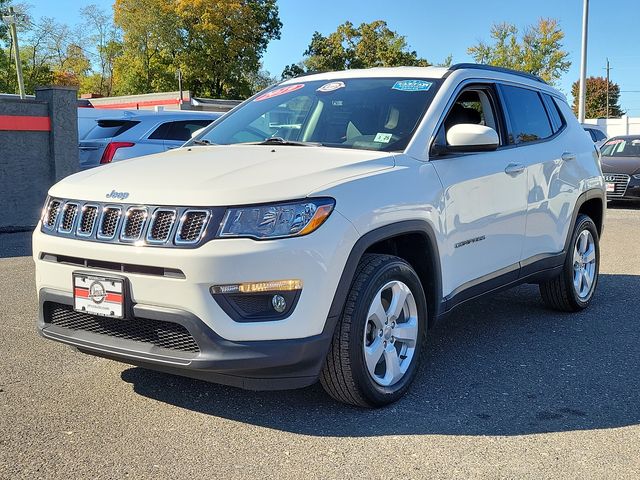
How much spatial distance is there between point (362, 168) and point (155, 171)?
3.43 ft

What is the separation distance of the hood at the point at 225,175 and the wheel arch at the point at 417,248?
1.05ft

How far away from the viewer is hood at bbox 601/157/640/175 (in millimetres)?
14656

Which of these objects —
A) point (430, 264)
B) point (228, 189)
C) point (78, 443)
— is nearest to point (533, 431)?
point (430, 264)

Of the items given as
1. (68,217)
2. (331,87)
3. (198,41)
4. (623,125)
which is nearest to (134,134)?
(331,87)

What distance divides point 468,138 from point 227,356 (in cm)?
186

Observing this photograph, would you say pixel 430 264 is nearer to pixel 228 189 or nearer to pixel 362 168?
pixel 362 168

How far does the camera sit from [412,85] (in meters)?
4.61

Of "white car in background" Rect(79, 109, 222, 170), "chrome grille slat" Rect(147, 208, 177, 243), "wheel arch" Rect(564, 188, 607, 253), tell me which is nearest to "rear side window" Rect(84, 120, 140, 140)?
"white car in background" Rect(79, 109, 222, 170)

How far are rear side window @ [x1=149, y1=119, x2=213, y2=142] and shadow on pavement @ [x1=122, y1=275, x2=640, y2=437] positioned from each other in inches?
251

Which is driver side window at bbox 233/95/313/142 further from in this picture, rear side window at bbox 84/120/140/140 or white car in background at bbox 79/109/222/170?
rear side window at bbox 84/120/140/140

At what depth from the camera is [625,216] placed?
13.6 meters

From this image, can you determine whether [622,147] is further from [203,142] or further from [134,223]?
[134,223]

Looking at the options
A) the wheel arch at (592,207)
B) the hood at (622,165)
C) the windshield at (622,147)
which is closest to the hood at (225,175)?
the wheel arch at (592,207)

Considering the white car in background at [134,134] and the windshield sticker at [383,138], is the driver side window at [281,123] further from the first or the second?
the white car in background at [134,134]
